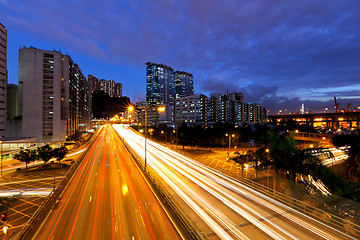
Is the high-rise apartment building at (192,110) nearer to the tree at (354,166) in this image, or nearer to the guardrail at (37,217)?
the tree at (354,166)

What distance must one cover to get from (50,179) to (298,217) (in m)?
35.7

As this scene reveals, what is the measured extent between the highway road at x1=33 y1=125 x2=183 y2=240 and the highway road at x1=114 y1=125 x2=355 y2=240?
260 cm

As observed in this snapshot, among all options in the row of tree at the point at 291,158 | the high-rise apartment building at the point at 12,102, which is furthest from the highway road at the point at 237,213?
the high-rise apartment building at the point at 12,102

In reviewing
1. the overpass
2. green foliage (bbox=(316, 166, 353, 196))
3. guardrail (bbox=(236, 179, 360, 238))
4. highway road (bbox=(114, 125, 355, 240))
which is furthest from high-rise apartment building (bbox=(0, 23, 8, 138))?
the overpass

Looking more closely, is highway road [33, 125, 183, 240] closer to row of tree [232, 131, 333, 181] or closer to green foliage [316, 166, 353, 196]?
row of tree [232, 131, 333, 181]

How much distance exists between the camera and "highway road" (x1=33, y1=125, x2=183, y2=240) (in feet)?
41.3

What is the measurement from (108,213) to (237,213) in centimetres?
1091

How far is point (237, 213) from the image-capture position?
14227 millimetres

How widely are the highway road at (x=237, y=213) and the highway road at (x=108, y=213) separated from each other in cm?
260

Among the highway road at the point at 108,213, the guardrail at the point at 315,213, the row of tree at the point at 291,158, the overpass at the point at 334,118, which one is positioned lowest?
the highway road at the point at 108,213

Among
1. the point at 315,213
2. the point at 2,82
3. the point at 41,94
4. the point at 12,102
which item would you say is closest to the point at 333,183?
the point at 315,213

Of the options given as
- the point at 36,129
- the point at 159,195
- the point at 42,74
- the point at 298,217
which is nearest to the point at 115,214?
the point at 159,195

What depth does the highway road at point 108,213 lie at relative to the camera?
12578 mm

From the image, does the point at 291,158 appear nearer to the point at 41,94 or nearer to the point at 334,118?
the point at 41,94
